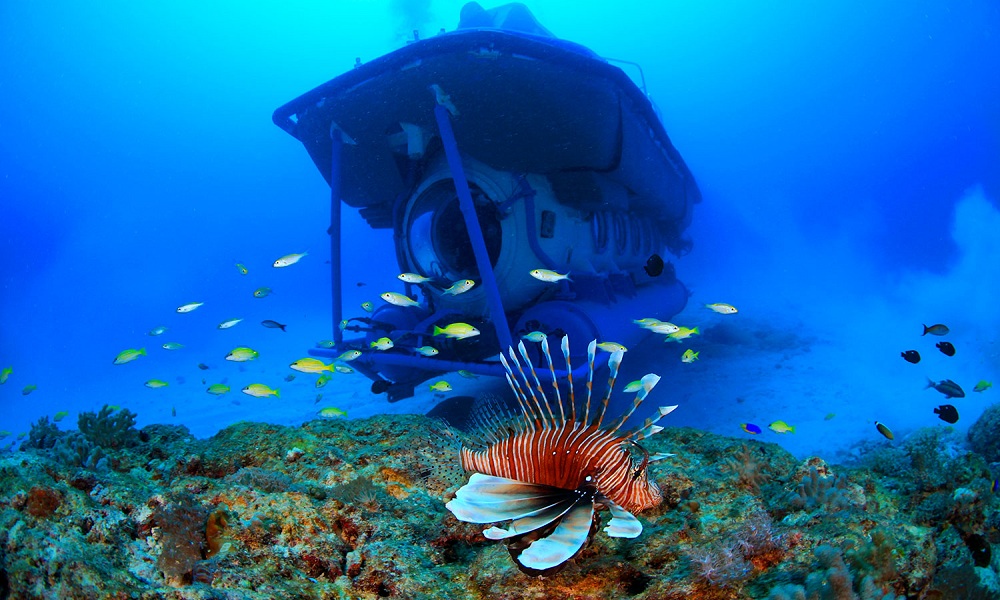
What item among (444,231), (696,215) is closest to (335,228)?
(444,231)

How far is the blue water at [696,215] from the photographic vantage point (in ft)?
46.4

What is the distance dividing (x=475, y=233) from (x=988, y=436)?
8.45m

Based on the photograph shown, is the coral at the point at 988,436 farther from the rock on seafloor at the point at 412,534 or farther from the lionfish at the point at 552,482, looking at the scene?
the lionfish at the point at 552,482

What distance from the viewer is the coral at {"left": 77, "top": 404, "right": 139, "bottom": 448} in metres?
3.09

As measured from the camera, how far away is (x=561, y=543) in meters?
1.32

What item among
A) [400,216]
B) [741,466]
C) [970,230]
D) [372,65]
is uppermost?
[372,65]

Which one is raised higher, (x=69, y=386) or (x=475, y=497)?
(x=475, y=497)

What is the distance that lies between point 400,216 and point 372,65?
286cm

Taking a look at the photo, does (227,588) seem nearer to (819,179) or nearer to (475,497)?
(475,497)

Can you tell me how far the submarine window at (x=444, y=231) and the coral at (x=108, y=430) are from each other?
5453mm

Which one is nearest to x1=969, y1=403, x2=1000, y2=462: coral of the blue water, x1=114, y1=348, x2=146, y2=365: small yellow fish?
the blue water

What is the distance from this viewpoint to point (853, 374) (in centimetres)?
1156

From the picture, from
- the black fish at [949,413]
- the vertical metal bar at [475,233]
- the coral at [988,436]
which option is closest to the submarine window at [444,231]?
the vertical metal bar at [475,233]

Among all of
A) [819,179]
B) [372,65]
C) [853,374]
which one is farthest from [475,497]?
[819,179]
